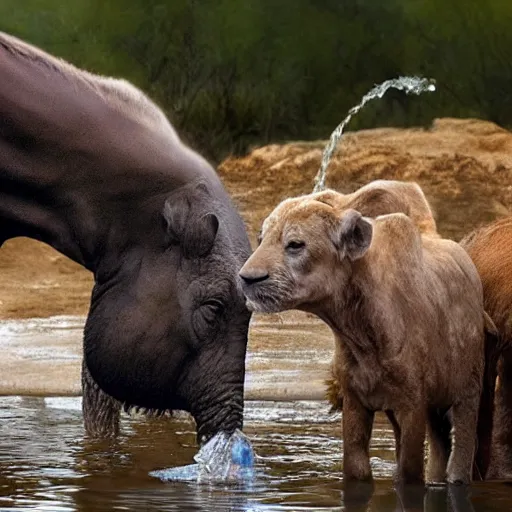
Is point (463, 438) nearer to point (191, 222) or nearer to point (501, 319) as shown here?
point (501, 319)

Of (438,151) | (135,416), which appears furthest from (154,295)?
(438,151)

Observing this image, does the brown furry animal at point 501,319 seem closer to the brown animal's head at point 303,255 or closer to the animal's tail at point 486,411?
the animal's tail at point 486,411

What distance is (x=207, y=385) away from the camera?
6855 mm

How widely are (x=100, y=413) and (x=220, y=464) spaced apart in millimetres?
1761

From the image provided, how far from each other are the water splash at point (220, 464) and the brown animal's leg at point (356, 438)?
0.45 m

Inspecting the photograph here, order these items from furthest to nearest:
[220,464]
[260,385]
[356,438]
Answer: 1. [260,385]
2. [220,464]
3. [356,438]

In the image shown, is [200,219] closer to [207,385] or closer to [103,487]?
[207,385]

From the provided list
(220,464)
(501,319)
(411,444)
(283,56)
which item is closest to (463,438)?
(411,444)

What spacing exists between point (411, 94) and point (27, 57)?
35.2 ft

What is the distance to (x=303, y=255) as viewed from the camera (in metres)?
6.16

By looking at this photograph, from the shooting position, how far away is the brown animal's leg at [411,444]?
632 cm

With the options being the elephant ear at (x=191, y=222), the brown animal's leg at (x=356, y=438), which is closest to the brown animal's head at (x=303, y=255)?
the brown animal's leg at (x=356, y=438)

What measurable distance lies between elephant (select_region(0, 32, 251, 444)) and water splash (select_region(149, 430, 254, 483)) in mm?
68

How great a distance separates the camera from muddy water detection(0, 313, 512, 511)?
20.3 ft
